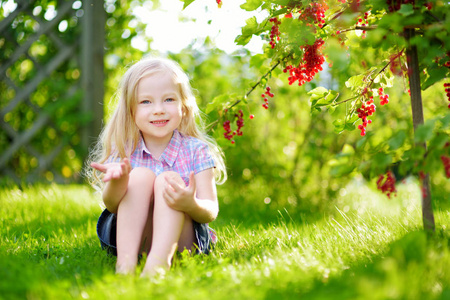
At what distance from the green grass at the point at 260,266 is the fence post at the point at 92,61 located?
6.70ft

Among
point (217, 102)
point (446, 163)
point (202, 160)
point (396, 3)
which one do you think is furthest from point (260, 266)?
point (396, 3)

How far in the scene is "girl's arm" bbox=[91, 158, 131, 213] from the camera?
6.00 feet

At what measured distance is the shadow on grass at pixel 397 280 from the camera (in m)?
1.23

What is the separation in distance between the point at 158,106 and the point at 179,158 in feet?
0.87

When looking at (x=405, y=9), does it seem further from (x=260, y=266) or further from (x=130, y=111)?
(x=130, y=111)

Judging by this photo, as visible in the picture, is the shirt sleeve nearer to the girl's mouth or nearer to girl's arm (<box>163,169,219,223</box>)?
girl's arm (<box>163,169,219,223</box>)

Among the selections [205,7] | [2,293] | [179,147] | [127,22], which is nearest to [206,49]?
[205,7]

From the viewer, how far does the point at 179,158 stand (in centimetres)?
221

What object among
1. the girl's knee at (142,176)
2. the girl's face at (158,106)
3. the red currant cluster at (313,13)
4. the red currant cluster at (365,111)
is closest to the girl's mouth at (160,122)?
the girl's face at (158,106)

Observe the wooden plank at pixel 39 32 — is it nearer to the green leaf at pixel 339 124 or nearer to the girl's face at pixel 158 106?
A: the girl's face at pixel 158 106

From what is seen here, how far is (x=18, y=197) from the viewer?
346cm

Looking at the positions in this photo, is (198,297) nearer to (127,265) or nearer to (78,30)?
(127,265)

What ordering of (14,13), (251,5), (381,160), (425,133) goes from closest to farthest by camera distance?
(425,133) < (381,160) < (251,5) < (14,13)

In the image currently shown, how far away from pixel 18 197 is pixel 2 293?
7.05ft
